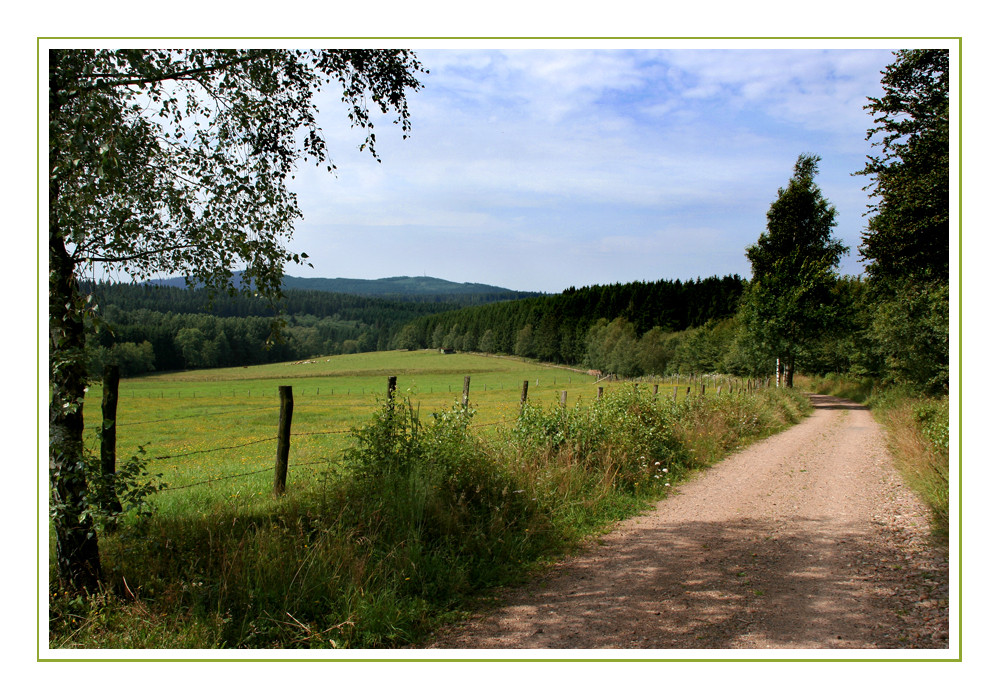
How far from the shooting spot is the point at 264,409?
30.3 m

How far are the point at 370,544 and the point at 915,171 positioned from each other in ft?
36.8

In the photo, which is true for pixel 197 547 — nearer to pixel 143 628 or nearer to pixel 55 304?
pixel 143 628

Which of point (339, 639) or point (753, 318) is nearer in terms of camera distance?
point (339, 639)

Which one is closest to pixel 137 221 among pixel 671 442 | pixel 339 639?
pixel 339 639

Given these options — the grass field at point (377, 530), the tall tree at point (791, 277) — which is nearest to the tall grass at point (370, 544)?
the grass field at point (377, 530)

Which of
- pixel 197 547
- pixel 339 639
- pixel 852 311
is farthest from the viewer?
pixel 852 311

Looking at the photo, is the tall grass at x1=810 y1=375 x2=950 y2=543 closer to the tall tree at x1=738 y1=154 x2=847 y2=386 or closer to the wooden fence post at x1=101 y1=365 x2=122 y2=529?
the wooden fence post at x1=101 y1=365 x2=122 y2=529

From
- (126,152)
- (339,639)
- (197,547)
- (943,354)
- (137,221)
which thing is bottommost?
(339,639)

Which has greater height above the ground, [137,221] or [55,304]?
[137,221]

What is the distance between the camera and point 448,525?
5828 millimetres

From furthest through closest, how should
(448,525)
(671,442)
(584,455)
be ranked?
1. (671,442)
2. (584,455)
3. (448,525)

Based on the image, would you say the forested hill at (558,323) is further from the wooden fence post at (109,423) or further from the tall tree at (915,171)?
the wooden fence post at (109,423)

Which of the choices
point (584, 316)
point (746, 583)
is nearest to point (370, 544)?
point (746, 583)

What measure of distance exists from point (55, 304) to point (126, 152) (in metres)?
1.18
